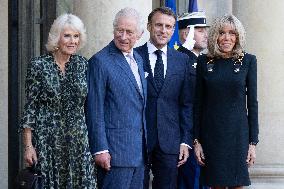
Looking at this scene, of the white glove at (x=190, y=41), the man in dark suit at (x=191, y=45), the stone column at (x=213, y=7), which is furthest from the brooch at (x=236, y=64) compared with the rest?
the stone column at (x=213, y=7)

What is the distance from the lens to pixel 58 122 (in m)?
6.52

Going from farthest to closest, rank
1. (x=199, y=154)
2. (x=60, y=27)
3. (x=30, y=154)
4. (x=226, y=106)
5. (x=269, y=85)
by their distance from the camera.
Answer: (x=269, y=85) → (x=199, y=154) → (x=226, y=106) → (x=60, y=27) → (x=30, y=154)

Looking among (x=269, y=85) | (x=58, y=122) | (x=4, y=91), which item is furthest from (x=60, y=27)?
(x=269, y=85)

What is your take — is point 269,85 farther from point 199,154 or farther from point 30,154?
point 30,154

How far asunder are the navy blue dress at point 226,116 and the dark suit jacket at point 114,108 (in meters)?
0.54

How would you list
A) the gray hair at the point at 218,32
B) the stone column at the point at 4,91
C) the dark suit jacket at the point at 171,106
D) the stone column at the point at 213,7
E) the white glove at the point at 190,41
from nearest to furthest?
1. the gray hair at the point at 218,32
2. the dark suit jacket at the point at 171,106
3. the white glove at the point at 190,41
4. the stone column at the point at 4,91
5. the stone column at the point at 213,7

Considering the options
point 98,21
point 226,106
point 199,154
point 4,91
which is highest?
point 98,21

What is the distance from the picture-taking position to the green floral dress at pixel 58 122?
21.2ft

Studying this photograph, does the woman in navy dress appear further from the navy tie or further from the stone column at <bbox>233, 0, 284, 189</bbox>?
the stone column at <bbox>233, 0, 284, 189</bbox>

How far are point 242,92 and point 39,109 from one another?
1578 mm

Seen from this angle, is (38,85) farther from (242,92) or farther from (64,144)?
(242,92)

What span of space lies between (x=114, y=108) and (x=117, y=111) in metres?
0.03

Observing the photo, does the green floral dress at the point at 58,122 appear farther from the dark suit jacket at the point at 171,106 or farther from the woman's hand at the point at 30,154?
the dark suit jacket at the point at 171,106

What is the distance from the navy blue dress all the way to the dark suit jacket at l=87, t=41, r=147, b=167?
539mm
